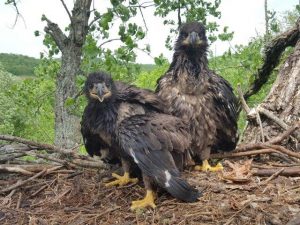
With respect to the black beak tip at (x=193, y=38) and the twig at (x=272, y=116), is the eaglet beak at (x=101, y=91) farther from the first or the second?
the twig at (x=272, y=116)

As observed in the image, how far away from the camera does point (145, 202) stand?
14.6 ft

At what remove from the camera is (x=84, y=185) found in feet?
16.4

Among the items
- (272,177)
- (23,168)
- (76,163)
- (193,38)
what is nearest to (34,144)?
(23,168)

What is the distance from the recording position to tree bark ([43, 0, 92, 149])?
9125 mm

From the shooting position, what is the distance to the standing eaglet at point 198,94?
5.26 metres

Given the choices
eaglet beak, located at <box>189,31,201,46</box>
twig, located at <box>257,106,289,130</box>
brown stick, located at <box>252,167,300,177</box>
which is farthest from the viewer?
twig, located at <box>257,106,289,130</box>

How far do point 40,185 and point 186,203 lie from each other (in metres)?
1.60

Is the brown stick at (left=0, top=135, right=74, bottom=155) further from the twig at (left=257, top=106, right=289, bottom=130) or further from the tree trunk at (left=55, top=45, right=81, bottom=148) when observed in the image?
the tree trunk at (left=55, top=45, right=81, bottom=148)

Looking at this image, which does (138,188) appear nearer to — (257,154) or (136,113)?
(136,113)

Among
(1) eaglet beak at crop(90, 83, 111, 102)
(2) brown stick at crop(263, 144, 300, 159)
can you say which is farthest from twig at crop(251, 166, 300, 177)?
(1) eaglet beak at crop(90, 83, 111, 102)

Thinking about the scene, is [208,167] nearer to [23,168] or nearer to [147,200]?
[147,200]

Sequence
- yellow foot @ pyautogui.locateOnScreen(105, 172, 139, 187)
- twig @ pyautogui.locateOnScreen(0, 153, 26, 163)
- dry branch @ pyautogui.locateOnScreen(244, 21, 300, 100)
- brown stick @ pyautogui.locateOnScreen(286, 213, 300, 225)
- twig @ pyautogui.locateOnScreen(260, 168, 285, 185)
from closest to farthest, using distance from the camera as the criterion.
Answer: brown stick @ pyautogui.locateOnScreen(286, 213, 300, 225) → twig @ pyautogui.locateOnScreen(260, 168, 285, 185) → yellow foot @ pyautogui.locateOnScreen(105, 172, 139, 187) → twig @ pyautogui.locateOnScreen(0, 153, 26, 163) → dry branch @ pyautogui.locateOnScreen(244, 21, 300, 100)

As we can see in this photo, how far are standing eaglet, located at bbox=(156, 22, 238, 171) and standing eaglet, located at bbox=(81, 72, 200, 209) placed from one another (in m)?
0.26

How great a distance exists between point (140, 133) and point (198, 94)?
3.48 ft
